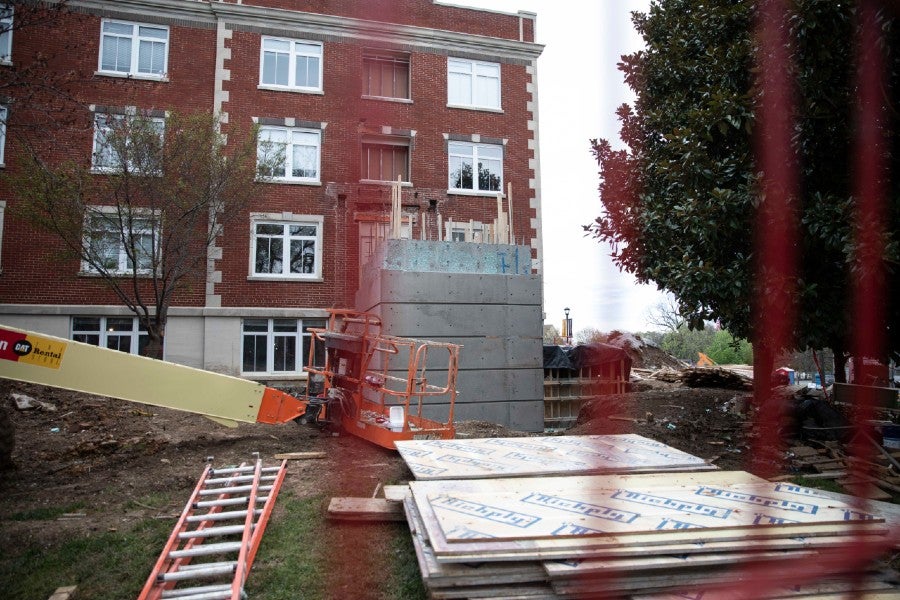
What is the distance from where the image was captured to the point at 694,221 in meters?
6.95

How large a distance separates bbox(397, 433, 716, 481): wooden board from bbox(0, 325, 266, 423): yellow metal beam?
2.34 meters

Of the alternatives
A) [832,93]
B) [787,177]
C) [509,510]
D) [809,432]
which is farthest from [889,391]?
[509,510]

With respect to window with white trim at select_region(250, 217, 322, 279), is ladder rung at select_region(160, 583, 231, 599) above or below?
below

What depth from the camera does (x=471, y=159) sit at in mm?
19859

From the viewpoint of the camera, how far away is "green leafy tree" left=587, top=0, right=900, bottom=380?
18.8 feet

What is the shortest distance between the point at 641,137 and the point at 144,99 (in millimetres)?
15746

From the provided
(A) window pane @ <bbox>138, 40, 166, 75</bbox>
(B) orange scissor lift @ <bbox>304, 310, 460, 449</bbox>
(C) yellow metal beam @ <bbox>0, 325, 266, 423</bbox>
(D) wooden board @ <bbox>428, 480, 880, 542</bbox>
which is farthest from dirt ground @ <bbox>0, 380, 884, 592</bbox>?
(A) window pane @ <bbox>138, 40, 166, 75</bbox>

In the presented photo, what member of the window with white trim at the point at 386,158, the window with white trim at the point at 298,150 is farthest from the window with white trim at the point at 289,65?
the window with white trim at the point at 386,158

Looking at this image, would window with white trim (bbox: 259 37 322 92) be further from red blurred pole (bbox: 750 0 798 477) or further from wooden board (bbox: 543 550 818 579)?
wooden board (bbox: 543 550 818 579)

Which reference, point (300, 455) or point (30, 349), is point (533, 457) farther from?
point (30, 349)

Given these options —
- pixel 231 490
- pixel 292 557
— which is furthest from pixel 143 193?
pixel 292 557

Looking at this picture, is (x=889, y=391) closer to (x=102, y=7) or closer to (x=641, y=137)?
(x=641, y=137)

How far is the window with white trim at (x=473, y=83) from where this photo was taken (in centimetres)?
1989

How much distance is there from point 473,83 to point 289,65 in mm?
6320
